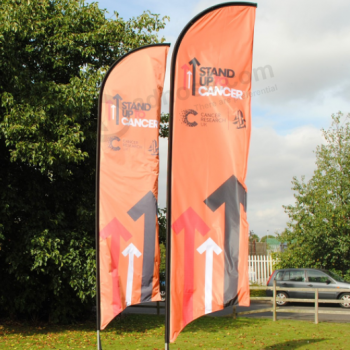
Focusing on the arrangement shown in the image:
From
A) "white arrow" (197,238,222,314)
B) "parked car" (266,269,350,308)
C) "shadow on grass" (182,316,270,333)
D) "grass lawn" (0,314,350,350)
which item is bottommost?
"shadow on grass" (182,316,270,333)

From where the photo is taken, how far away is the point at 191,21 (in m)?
6.95

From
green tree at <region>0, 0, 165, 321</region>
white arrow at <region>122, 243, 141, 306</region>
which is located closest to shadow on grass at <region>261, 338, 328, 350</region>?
white arrow at <region>122, 243, 141, 306</region>

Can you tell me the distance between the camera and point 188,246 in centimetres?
681

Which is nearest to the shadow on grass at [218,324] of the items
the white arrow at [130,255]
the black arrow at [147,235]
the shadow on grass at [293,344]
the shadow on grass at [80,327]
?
the shadow on grass at [80,327]

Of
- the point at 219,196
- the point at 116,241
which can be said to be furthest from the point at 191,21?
the point at 116,241

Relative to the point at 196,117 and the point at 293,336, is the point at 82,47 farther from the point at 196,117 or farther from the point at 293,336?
the point at 293,336

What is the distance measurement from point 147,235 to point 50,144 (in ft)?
11.7

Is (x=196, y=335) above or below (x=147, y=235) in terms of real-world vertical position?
below

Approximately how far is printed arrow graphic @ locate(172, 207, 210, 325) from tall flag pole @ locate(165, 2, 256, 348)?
0.01 m

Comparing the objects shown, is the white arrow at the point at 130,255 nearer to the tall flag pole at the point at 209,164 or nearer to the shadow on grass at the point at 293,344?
the tall flag pole at the point at 209,164

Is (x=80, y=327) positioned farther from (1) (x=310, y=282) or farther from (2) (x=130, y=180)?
(1) (x=310, y=282)

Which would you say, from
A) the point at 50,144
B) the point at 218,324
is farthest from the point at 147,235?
the point at 218,324

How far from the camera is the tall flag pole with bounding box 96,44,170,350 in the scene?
9000mm

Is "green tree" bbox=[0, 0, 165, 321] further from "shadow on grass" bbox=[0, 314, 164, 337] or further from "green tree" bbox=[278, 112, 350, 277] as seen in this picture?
"green tree" bbox=[278, 112, 350, 277]
